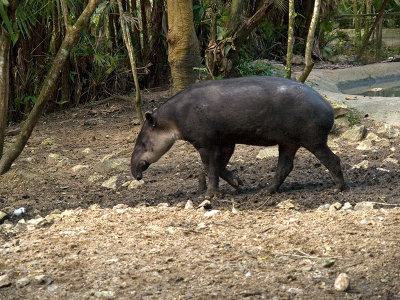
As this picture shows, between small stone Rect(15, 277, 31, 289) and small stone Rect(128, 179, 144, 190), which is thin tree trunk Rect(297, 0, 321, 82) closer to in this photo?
small stone Rect(128, 179, 144, 190)

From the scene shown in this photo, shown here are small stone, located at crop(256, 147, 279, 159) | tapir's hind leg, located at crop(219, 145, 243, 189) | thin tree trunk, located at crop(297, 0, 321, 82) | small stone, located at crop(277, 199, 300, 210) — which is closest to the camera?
small stone, located at crop(277, 199, 300, 210)

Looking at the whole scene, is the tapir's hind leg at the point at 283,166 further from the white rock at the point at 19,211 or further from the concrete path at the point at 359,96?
the concrete path at the point at 359,96

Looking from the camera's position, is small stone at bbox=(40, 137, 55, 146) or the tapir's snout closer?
the tapir's snout

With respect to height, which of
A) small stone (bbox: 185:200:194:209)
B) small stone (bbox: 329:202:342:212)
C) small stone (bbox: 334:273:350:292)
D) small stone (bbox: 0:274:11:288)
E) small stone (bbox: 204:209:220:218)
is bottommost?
small stone (bbox: 185:200:194:209)

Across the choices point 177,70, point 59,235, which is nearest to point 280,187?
point 59,235

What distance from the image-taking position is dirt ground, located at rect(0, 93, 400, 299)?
4.02m

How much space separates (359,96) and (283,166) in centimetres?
428

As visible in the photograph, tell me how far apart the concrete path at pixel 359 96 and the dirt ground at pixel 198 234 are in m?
1.25

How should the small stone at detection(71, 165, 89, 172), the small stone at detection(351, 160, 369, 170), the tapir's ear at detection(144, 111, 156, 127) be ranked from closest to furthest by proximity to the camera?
the tapir's ear at detection(144, 111, 156, 127)
the small stone at detection(351, 160, 369, 170)
the small stone at detection(71, 165, 89, 172)

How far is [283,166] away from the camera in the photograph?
20.6ft

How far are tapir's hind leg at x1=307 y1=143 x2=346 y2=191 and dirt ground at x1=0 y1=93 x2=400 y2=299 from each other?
0.11 metres

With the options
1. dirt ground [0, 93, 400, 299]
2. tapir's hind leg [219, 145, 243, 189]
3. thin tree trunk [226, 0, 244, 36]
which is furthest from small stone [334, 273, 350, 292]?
thin tree trunk [226, 0, 244, 36]

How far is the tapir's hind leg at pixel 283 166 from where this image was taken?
246 inches

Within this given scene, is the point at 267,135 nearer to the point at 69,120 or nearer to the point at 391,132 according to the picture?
the point at 391,132
